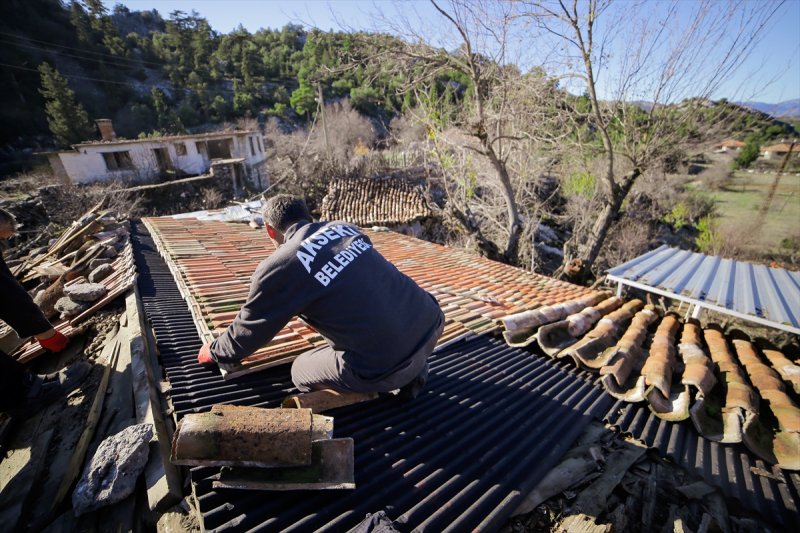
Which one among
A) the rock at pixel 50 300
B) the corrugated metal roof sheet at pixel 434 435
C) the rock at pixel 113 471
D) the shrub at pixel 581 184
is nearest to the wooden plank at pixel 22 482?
the rock at pixel 113 471

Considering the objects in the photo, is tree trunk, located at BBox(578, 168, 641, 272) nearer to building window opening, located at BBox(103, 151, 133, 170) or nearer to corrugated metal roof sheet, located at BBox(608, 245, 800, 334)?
corrugated metal roof sheet, located at BBox(608, 245, 800, 334)

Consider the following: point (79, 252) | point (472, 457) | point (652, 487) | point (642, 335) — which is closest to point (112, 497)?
Result: point (472, 457)

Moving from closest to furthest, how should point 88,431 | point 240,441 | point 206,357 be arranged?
point 240,441, point 88,431, point 206,357

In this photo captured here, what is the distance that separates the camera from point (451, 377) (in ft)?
9.24

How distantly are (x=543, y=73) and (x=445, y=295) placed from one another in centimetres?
739

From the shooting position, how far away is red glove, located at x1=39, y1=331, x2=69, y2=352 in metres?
3.07

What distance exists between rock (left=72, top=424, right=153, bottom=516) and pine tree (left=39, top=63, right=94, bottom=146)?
37.7 metres

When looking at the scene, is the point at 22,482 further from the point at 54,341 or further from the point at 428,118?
Result: the point at 428,118

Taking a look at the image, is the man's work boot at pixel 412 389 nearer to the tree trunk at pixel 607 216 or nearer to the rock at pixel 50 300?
the rock at pixel 50 300

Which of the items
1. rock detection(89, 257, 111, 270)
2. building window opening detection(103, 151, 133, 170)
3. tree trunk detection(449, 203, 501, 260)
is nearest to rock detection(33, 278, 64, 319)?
rock detection(89, 257, 111, 270)

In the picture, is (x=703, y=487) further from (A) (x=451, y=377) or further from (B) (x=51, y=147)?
(B) (x=51, y=147)

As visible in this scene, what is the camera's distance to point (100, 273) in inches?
167

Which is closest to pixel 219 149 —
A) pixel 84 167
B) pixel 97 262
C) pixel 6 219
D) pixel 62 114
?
pixel 84 167

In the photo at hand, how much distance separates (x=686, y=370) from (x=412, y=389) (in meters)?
2.44
